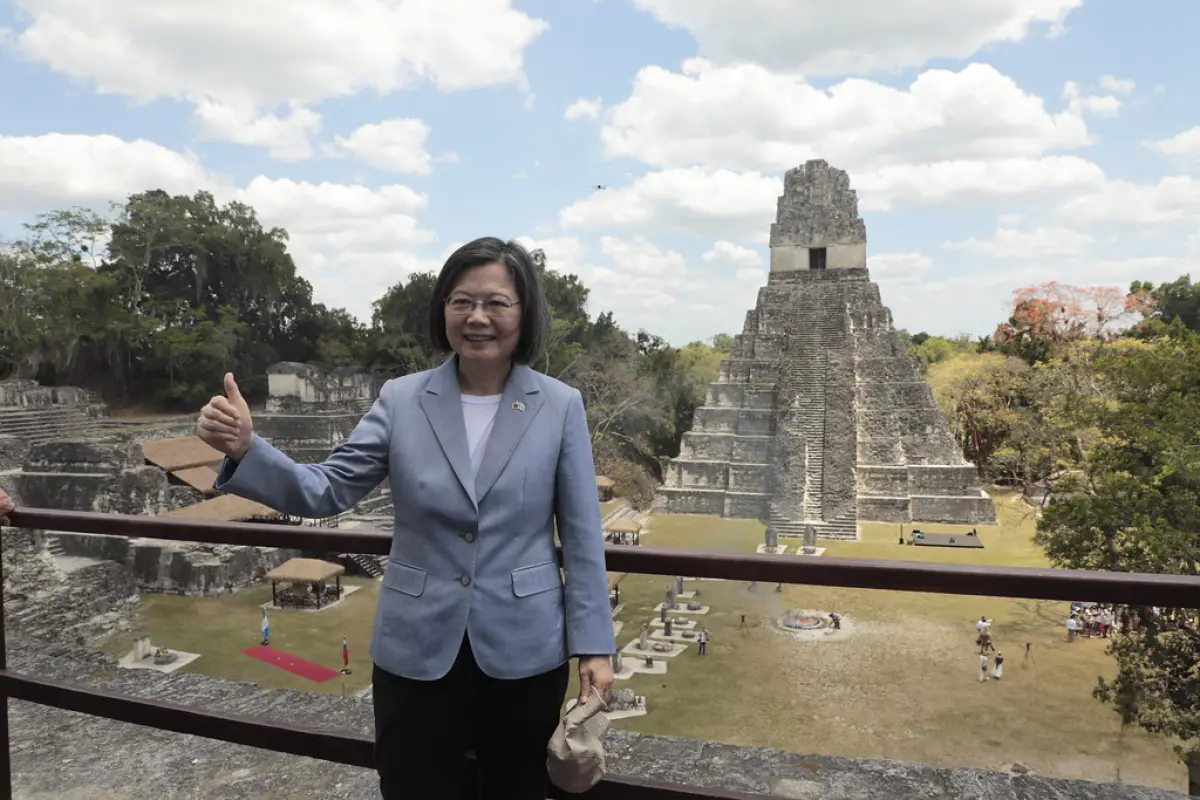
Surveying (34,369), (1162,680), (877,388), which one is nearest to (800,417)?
(877,388)

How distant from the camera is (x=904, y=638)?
46.5ft

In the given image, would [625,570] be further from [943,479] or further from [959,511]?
[943,479]

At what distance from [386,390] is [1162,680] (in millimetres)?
8498

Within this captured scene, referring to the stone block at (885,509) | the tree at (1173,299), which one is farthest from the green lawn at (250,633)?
the tree at (1173,299)

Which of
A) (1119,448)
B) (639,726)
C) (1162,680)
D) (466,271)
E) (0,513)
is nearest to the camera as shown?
(466,271)

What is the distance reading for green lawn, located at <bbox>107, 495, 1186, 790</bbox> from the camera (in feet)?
32.8

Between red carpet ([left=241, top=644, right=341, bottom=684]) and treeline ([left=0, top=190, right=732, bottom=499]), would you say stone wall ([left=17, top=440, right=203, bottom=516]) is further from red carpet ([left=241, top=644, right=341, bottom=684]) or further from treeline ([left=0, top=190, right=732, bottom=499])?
treeline ([left=0, top=190, right=732, bottom=499])

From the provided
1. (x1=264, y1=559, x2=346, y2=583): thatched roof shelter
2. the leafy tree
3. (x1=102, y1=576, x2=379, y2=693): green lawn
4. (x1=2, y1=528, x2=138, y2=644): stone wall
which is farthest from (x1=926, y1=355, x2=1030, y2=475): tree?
(x1=2, y1=528, x2=138, y2=644): stone wall

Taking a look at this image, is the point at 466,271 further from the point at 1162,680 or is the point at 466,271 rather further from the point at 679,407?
the point at 679,407

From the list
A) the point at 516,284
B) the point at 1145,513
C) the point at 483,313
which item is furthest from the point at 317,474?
the point at 1145,513

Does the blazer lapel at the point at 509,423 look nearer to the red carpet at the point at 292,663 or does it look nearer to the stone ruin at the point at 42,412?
the red carpet at the point at 292,663

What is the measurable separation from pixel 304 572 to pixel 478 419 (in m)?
14.9

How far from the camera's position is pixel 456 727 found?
65.8 inches

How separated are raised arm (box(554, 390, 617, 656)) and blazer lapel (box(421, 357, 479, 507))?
21 cm
